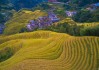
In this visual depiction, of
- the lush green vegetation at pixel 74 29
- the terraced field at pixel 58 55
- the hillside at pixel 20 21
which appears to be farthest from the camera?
the hillside at pixel 20 21

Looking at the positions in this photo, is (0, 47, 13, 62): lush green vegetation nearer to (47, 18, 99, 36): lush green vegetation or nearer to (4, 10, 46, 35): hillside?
(47, 18, 99, 36): lush green vegetation

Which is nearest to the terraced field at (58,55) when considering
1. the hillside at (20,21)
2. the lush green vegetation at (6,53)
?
the lush green vegetation at (6,53)

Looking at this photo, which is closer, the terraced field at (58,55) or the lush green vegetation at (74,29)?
the terraced field at (58,55)

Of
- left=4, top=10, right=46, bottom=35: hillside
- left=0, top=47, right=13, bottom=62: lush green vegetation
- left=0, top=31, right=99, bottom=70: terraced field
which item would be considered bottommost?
left=4, top=10, right=46, bottom=35: hillside

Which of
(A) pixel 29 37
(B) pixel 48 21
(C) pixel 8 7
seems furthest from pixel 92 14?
(C) pixel 8 7

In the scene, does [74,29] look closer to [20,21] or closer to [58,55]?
[58,55]

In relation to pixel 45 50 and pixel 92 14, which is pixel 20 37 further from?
pixel 92 14

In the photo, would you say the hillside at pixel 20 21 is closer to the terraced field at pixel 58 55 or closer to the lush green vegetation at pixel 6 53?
the lush green vegetation at pixel 6 53

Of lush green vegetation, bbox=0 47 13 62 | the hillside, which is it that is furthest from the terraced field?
the hillside

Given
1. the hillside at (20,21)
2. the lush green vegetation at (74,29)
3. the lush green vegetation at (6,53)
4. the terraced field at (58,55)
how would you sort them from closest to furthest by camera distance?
the terraced field at (58,55) < the lush green vegetation at (74,29) < the lush green vegetation at (6,53) < the hillside at (20,21)
